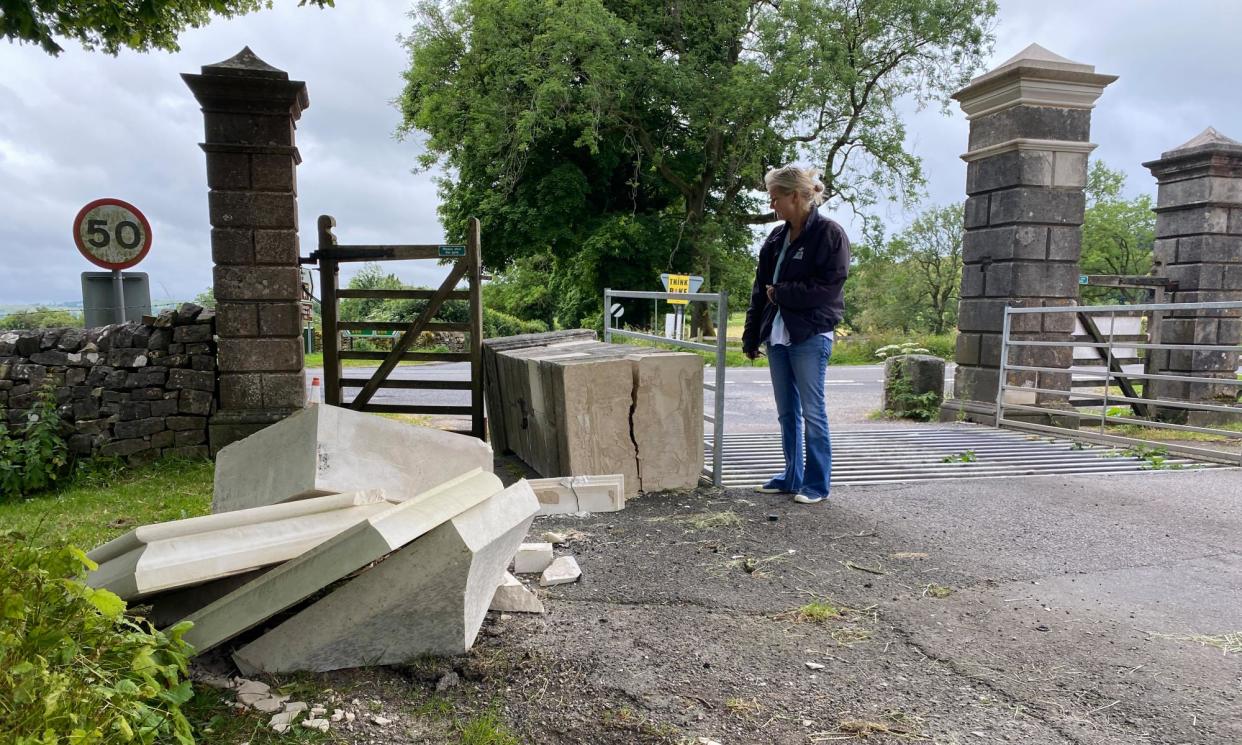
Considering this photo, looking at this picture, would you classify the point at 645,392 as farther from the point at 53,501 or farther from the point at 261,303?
the point at 53,501

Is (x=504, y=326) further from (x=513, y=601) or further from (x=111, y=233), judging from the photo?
(x=513, y=601)

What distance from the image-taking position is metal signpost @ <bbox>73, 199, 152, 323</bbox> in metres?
7.18

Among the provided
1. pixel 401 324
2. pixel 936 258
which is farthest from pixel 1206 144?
pixel 936 258

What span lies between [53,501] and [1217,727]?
24.6 feet

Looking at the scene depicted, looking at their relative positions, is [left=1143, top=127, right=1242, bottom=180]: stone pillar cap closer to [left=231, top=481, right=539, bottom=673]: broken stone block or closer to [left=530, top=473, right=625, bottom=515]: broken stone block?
[left=530, top=473, right=625, bottom=515]: broken stone block

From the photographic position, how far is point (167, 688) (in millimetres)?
2189

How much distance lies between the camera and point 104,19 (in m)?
5.80

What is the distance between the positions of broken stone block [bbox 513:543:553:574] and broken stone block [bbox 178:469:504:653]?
3.87ft

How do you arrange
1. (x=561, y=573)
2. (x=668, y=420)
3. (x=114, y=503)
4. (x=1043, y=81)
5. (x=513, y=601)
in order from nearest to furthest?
(x=513, y=601) < (x=561, y=573) < (x=668, y=420) < (x=114, y=503) < (x=1043, y=81)

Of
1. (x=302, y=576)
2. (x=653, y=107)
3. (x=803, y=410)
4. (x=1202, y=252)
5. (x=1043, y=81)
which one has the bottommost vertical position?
(x=302, y=576)

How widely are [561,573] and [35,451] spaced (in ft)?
19.3

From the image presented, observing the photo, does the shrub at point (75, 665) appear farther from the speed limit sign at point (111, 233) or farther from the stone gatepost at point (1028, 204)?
the stone gatepost at point (1028, 204)

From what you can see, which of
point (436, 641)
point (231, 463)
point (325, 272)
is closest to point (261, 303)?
point (325, 272)

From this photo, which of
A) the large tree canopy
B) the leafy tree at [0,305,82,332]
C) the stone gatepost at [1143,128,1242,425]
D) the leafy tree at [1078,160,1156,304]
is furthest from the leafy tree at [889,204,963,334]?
the leafy tree at [0,305,82,332]
